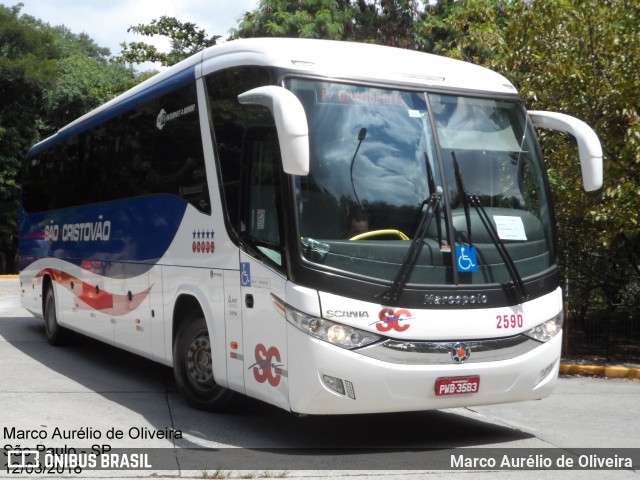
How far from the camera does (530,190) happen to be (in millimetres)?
8156

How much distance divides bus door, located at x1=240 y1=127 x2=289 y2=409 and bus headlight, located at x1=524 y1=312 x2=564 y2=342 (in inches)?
82.1

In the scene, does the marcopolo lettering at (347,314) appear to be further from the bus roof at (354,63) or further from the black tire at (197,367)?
the black tire at (197,367)

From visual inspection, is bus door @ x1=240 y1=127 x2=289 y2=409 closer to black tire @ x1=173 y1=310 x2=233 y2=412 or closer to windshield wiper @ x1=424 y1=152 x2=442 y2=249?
black tire @ x1=173 y1=310 x2=233 y2=412

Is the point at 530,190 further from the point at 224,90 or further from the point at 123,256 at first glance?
the point at 123,256

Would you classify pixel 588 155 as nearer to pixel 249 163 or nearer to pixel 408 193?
pixel 408 193

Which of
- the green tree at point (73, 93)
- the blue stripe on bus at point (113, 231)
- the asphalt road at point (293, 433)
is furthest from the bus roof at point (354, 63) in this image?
the green tree at point (73, 93)

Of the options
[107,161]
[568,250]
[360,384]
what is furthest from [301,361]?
[568,250]

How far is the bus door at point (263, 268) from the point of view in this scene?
24.1 feet

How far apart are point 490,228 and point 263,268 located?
6.25 feet

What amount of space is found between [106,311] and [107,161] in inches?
75.9

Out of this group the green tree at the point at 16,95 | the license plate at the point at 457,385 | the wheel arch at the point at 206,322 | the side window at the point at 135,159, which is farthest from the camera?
the green tree at the point at 16,95

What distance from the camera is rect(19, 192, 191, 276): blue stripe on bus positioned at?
9.75 m

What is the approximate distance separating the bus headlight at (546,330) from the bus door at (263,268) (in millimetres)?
2086

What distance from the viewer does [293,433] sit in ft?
27.0
